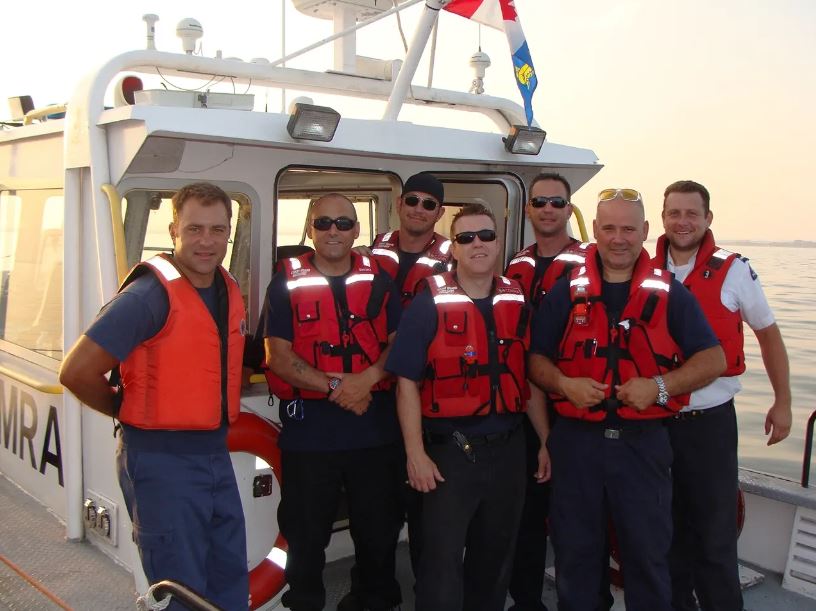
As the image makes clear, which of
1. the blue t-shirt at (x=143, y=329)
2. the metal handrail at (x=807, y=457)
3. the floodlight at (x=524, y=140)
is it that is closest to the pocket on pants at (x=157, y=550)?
the blue t-shirt at (x=143, y=329)

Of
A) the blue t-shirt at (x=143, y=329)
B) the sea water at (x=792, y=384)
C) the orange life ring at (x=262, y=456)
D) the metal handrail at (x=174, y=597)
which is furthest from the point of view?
the sea water at (x=792, y=384)

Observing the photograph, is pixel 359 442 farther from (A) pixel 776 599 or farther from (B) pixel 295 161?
(A) pixel 776 599

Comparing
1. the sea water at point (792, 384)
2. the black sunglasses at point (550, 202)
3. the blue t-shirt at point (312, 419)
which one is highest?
the black sunglasses at point (550, 202)

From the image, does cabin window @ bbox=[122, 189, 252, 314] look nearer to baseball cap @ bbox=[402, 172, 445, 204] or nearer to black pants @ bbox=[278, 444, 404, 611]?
baseball cap @ bbox=[402, 172, 445, 204]

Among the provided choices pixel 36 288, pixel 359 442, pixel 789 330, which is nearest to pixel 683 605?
pixel 359 442

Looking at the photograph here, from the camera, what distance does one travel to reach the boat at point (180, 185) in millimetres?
2912

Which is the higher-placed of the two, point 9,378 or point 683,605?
point 9,378

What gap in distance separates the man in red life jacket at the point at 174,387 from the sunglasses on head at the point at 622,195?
1335mm

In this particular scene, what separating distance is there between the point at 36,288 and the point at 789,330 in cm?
2183

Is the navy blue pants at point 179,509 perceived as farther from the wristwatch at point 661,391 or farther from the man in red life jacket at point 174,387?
the wristwatch at point 661,391

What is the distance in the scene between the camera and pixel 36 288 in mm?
3729

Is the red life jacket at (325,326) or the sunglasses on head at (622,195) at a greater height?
the sunglasses on head at (622,195)

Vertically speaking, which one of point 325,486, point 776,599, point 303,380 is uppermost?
point 303,380

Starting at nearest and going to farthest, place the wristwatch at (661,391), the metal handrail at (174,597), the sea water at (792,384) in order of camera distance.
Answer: the metal handrail at (174,597), the wristwatch at (661,391), the sea water at (792,384)
